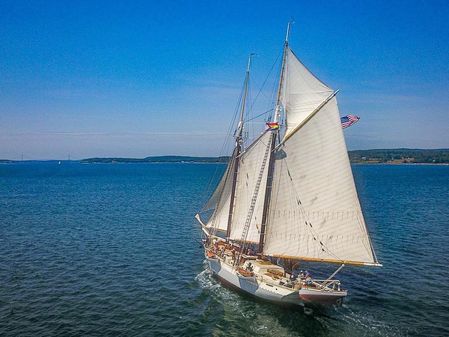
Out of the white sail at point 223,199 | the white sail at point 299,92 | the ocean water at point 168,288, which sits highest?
the white sail at point 299,92

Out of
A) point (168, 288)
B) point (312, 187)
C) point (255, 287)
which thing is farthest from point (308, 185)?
point (168, 288)

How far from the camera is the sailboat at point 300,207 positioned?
37.8 metres

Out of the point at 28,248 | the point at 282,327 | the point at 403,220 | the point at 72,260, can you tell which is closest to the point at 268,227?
the point at 282,327

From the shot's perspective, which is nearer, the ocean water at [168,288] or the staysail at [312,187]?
the ocean water at [168,288]

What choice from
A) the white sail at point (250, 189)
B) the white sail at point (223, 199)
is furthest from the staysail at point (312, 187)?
the white sail at point (223, 199)

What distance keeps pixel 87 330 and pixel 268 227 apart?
63.7 ft

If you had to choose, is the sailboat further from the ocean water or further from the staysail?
the ocean water

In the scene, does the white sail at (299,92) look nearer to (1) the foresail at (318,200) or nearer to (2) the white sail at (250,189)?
(1) the foresail at (318,200)

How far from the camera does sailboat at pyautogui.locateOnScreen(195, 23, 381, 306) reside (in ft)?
124

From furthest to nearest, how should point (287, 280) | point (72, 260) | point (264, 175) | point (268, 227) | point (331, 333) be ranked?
1. point (72, 260)
2. point (264, 175)
3. point (268, 227)
4. point (287, 280)
5. point (331, 333)

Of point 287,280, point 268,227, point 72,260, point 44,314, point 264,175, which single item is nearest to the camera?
point 44,314

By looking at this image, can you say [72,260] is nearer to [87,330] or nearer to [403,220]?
[87,330]

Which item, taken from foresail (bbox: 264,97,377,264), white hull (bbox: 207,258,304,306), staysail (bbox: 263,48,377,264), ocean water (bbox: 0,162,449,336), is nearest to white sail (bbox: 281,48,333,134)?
staysail (bbox: 263,48,377,264)

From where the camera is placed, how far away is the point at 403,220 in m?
76.5
